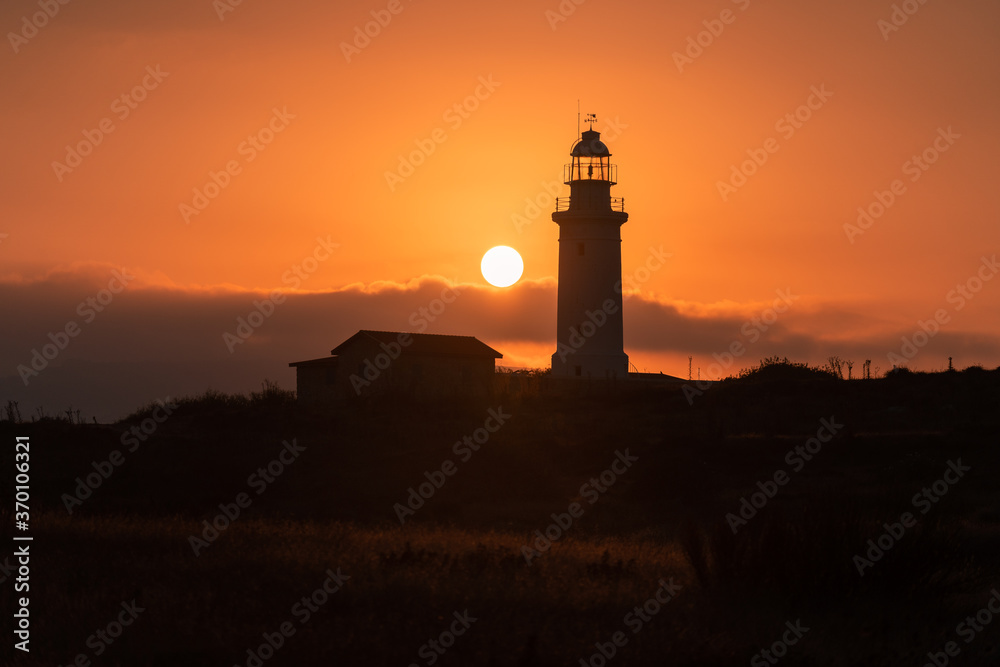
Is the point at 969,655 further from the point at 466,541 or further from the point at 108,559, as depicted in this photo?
the point at 108,559

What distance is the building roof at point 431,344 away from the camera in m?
42.0

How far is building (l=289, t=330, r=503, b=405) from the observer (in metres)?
41.3

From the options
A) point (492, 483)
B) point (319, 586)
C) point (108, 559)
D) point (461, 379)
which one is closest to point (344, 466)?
point (492, 483)

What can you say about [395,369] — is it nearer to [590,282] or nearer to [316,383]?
[316,383]

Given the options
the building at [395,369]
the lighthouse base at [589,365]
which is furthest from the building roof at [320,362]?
the lighthouse base at [589,365]

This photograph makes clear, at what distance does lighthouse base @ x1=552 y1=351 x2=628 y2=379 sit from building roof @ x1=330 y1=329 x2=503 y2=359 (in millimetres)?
4722

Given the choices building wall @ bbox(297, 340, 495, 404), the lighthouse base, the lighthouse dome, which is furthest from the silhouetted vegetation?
the lighthouse dome

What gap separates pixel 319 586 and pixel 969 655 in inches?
267

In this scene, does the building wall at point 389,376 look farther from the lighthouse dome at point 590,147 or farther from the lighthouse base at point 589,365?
the lighthouse dome at point 590,147

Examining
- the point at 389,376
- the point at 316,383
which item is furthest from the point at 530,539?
the point at 316,383

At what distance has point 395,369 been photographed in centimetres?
4138

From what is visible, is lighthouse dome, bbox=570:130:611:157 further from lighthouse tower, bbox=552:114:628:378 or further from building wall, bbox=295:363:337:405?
building wall, bbox=295:363:337:405

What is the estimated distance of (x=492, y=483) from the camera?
2791cm

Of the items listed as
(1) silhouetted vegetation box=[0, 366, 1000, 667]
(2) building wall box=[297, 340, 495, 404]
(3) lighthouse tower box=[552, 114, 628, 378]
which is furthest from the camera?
(3) lighthouse tower box=[552, 114, 628, 378]
